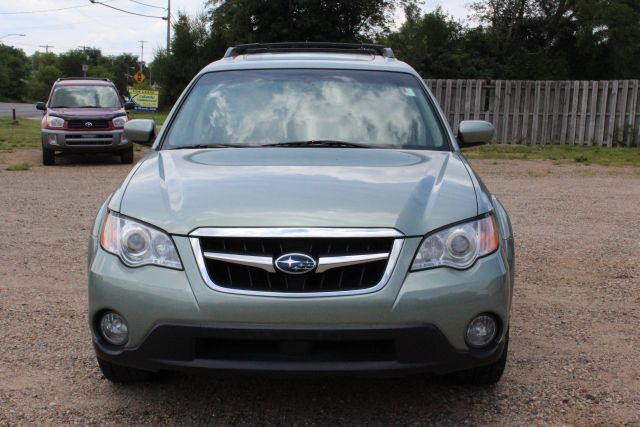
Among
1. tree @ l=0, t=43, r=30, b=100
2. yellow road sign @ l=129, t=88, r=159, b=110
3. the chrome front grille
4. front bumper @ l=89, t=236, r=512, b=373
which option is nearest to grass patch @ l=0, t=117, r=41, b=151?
yellow road sign @ l=129, t=88, r=159, b=110

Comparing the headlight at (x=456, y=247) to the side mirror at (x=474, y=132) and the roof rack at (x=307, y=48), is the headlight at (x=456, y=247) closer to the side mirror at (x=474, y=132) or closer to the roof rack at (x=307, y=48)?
the side mirror at (x=474, y=132)

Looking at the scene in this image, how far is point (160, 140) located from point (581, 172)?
1250 cm

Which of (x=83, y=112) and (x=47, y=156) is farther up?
(x=83, y=112)

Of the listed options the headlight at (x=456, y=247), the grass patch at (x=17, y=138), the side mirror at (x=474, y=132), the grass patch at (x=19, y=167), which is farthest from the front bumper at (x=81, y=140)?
the headlight at (x=456, y=247)

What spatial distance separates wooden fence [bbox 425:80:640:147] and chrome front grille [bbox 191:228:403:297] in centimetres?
1936

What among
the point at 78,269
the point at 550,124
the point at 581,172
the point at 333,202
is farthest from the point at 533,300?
the point at 550,124

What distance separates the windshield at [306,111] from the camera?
403cm

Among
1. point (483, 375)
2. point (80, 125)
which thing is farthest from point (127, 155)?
point (483, 375)

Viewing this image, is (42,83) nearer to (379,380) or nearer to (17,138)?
(17,138)

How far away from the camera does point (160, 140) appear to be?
13.5 feet

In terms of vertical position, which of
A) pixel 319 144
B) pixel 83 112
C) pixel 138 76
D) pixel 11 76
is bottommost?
pixel 83 112

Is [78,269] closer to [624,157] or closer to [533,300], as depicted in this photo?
[533,300]

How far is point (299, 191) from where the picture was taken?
10.1 ft

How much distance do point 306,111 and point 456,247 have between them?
1.57m
